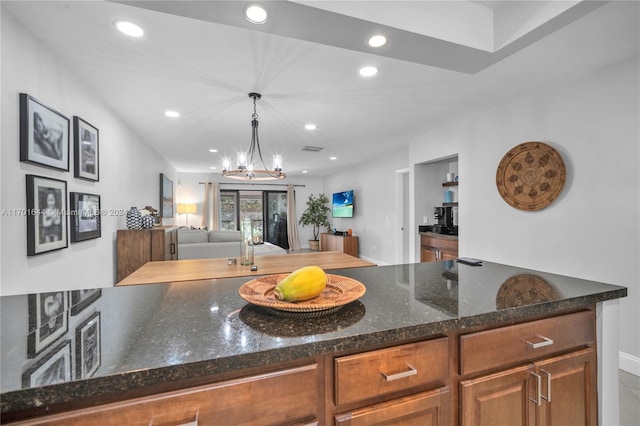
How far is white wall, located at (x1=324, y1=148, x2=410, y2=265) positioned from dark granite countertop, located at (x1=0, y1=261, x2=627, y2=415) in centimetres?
440

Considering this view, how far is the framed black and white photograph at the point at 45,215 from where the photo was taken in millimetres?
1736

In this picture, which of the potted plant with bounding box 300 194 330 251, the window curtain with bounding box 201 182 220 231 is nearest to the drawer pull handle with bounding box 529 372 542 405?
the potted plant with bounding box 300 194 330 251

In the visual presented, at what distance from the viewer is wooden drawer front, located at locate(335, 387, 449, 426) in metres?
0.71

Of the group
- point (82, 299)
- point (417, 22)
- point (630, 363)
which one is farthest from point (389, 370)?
point (630, 363)

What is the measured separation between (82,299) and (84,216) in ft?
6.18

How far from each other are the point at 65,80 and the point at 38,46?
0.35 metres

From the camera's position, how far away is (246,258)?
85.4 inches

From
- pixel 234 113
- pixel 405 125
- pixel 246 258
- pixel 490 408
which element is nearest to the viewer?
pixel 490 408

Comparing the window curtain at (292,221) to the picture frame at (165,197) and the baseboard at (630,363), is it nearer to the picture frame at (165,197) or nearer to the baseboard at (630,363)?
the picture frame at (165,197)

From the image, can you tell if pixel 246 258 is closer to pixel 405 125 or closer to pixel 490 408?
pixel 490 408

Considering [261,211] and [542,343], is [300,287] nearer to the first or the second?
[542,343]

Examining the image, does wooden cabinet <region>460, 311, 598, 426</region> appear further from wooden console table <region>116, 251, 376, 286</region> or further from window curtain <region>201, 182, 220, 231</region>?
window curtain <region>201, 182, 220, 231</region>

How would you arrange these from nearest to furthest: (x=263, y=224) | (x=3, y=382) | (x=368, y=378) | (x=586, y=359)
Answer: (x=3, y=382) → (x=368, y=378) → (x=586, y=359) → (x=263, y=224)

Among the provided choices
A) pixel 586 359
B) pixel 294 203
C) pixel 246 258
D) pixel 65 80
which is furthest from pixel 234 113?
pixel 294 203
